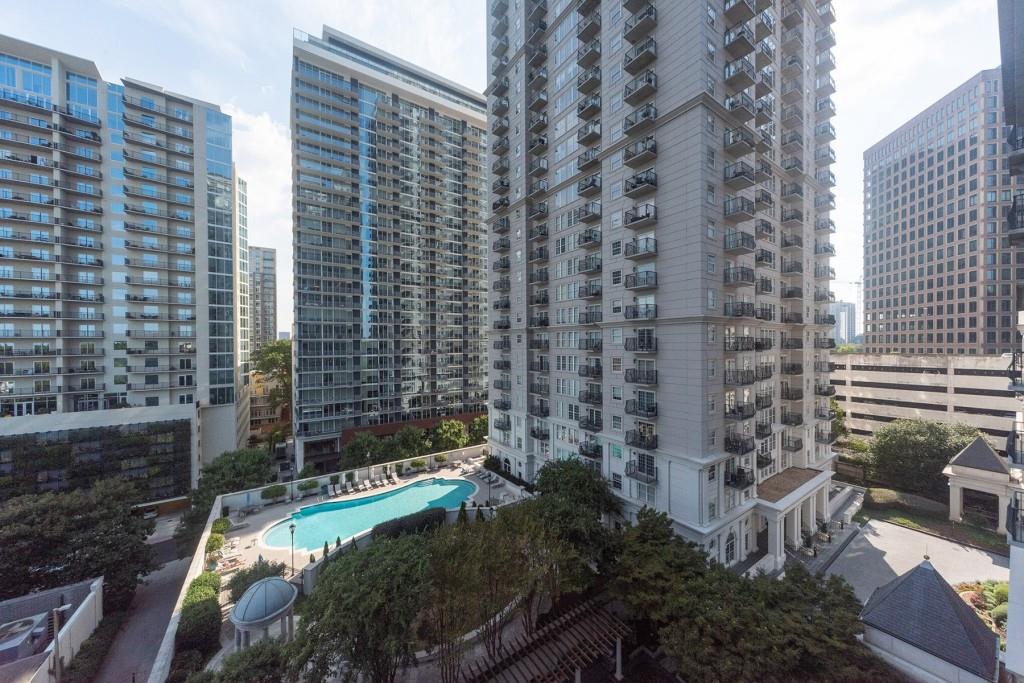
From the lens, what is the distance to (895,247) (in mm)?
73500

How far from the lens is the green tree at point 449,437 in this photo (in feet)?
170

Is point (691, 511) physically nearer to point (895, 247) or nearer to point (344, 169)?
point (344, 169)

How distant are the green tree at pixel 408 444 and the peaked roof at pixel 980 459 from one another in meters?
53.9

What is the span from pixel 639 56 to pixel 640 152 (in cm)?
649

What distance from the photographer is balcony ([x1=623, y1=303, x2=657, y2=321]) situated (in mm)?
26078

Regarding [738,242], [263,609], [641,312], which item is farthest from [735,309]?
[263,609]

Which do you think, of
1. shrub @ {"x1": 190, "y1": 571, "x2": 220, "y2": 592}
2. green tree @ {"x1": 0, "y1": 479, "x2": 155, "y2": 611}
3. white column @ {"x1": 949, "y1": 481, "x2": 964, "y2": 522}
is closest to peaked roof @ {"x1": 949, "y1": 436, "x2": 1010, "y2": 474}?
white column @ {"x1": 949, "y1": 481, "x2": 964, "y2": 522}

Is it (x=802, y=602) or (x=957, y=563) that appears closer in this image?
(x=802, y=602)

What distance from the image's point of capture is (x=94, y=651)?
20.3 m

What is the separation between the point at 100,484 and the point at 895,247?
11635 centimetres

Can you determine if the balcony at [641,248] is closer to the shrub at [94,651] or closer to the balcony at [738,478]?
the balcony at [738,478]

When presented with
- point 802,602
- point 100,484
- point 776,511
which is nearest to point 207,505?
point 100,484

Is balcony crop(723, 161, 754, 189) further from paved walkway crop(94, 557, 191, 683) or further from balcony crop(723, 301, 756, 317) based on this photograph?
paved walkway crop(94, 557, 191, 683)

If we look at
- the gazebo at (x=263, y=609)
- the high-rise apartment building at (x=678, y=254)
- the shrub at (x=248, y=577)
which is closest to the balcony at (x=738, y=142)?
the high-rise apartment building at (x=678, y=254)
